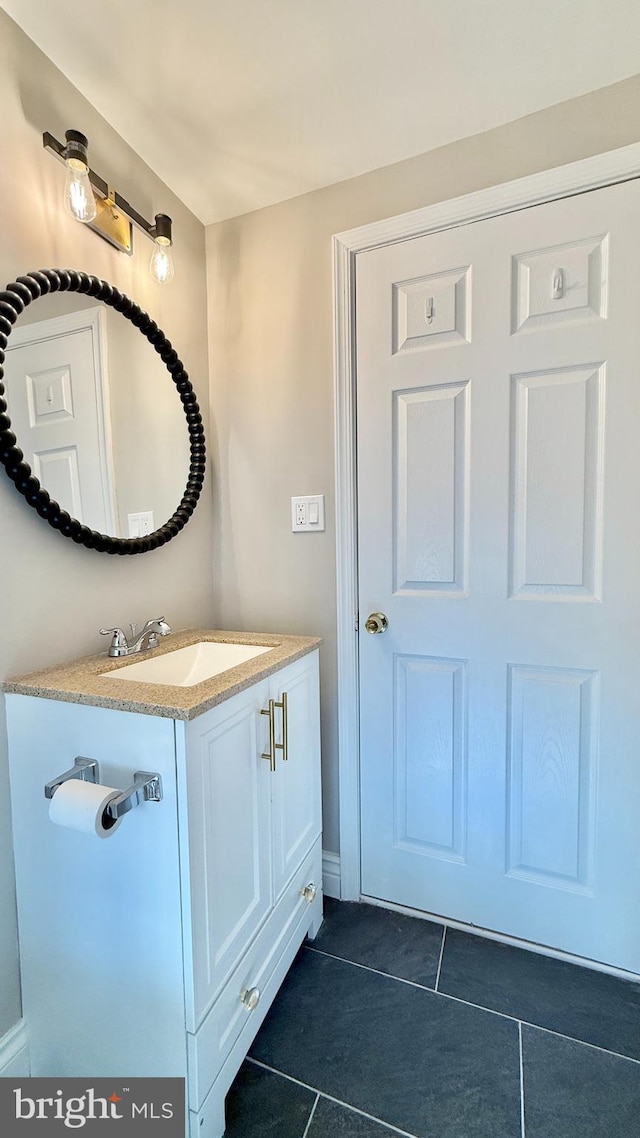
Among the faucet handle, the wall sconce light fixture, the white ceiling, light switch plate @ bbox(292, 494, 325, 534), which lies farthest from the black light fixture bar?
the faucet handle

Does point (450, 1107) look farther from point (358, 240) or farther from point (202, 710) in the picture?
point (358, 240)

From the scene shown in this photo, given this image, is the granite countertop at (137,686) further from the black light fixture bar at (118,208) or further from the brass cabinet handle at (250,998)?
the black light fixture bar at (118,208)

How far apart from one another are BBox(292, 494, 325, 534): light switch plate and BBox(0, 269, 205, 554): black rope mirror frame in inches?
12.9

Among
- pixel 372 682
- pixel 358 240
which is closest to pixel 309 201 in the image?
pixel 358 240

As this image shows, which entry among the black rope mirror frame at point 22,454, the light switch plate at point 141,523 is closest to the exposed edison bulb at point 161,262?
the black rope mirror frame at point 22,454

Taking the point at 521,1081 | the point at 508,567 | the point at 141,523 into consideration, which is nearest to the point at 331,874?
the point at 521,1081

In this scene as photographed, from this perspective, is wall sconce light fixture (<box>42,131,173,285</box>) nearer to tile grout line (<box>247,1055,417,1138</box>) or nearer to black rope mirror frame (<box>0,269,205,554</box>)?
black rope mirror frame (<box>0,269,205,554</box>)

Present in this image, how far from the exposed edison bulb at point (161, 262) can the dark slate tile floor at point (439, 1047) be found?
196cm

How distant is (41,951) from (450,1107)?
0.91 m

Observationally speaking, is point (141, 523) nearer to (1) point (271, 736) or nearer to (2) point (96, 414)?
(2) point (96, 414)

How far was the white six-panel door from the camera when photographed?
123 cm

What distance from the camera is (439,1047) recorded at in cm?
113

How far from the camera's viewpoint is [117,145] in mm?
1325

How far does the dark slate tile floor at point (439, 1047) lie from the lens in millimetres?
981
